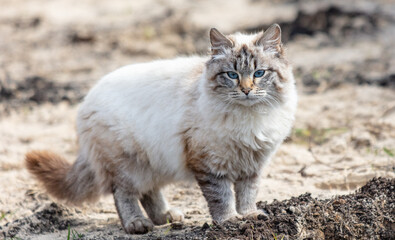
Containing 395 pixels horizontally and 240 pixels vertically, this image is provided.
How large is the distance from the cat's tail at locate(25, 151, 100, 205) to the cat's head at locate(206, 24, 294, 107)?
151 centimetres

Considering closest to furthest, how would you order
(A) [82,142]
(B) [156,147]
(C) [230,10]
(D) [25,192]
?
(B) [156,147] → (A) [82,142] → (D) [25,192] → (C) [230,10]

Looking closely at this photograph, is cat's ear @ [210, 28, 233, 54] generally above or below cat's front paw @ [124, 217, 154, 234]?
above

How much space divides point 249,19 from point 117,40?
8.26 feet

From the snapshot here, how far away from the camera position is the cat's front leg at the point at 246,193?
421 centimetres

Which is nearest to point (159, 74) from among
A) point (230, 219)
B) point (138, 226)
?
point (138, 226)

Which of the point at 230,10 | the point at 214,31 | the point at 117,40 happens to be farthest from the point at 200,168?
the point at 230,10

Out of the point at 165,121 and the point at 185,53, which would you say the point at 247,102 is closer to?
the point at 165,121

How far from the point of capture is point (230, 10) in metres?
10.8

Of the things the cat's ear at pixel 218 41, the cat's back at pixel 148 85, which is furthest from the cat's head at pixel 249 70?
the cat's back at pixel 148 85

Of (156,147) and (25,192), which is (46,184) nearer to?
(25,192)

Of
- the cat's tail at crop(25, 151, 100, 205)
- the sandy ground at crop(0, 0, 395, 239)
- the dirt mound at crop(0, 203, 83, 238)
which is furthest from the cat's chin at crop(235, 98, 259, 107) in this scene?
the dirt mound at crop(0, 203, 83, 238)

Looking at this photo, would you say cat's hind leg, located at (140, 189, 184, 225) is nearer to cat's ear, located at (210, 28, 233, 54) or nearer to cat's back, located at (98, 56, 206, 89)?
cat's back, located at (98, 56, 206, 89)

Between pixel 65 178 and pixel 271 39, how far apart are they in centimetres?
221

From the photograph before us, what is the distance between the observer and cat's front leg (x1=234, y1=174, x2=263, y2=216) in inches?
166
